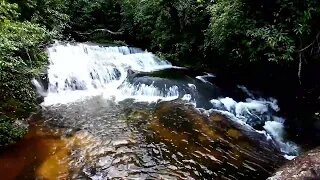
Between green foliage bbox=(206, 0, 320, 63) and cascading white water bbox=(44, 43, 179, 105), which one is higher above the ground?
green foliage bbox=(206, 0, 320, 63)

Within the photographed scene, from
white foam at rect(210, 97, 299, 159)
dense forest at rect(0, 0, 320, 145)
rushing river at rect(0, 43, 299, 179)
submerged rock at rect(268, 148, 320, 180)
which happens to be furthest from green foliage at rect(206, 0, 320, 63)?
submerged rock at rect(268, 148, 320, 180)

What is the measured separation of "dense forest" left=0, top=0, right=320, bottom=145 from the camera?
7211 mm

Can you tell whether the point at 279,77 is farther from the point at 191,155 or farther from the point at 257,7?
the point at 191,155

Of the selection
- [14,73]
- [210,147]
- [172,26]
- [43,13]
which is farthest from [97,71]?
[210,147]

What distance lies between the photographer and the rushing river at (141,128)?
19.5 feet

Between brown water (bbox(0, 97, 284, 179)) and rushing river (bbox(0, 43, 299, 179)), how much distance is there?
0.02 metres

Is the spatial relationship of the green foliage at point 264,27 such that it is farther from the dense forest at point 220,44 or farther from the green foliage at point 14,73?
the green foliage at point 14,73

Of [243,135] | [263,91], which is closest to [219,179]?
[243,135]

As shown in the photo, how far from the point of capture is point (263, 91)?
10.0 metres

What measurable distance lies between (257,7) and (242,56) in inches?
54.4

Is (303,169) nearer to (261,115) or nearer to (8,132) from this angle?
(261,115)

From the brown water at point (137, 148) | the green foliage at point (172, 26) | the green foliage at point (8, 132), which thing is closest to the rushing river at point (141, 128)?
the brown water at point (137, 148)

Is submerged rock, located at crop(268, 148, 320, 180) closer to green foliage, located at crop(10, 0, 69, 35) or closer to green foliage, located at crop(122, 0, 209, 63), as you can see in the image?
green foliage, located at crop(122, 0, 209, 63)

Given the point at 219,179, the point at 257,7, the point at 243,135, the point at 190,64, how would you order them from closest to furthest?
1. the point at 219,179
2. the point at 243,135
3. the point at 257,7
4. the point at 190,64
